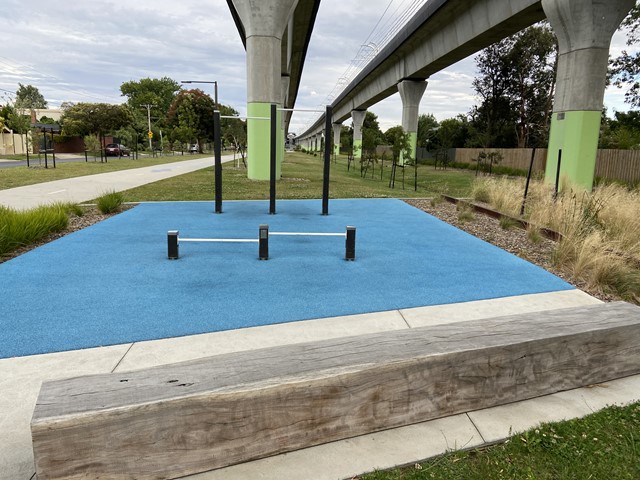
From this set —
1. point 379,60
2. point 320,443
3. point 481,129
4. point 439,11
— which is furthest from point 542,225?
point 481,129

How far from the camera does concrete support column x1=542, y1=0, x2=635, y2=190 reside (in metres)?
15.2

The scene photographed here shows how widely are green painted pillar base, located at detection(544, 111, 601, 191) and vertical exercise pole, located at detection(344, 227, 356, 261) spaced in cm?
1199

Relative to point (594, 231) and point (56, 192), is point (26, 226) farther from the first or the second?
point (594, 231)

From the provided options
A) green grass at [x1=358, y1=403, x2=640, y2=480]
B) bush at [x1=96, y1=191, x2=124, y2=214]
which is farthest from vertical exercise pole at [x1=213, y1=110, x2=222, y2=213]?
green grass at [x1=358, y1=403, x2=640, y2=480]

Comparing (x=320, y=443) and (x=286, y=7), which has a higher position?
(x=286, y=7)

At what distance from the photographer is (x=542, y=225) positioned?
29.9ft

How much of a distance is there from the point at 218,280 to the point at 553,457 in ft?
14.1

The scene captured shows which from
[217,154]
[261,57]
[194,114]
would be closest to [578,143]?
[261,57]

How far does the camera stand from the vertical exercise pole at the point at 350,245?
6898 millimetres

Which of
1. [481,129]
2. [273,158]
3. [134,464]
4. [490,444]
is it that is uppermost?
[481,129]

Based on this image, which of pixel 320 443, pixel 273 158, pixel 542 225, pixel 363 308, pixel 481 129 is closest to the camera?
pixel 320 443

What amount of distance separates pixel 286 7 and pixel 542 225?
14809 mm

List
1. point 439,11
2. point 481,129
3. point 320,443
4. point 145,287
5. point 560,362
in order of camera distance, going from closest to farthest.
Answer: point 320,443
point 560,362
point 145,287
point 439,11
point 481,129

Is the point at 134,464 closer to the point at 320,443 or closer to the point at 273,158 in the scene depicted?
the point at 320,443
